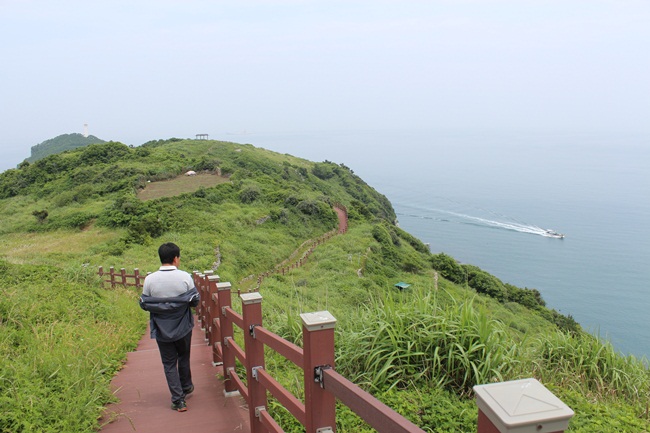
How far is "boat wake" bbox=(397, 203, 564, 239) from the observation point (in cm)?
8175

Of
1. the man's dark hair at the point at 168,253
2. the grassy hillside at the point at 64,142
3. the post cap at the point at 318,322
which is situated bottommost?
the man's dark hair at the point at 168,253

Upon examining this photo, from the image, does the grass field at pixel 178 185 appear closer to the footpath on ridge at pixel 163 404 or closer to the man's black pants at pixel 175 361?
the footpath on ridge at pixel 163 404

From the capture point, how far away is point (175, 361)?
4.89 metres

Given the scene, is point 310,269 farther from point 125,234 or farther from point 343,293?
point 125,234

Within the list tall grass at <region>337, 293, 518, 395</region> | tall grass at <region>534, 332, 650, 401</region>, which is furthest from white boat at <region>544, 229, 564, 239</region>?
tall grass at <region>337, 293, 518, 395</region>

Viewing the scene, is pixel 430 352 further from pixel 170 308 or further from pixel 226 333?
pixel 170 308

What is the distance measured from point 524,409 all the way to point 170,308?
155 inches

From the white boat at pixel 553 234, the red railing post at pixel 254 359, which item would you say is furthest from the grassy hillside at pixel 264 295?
the white boat at pixel 553 234

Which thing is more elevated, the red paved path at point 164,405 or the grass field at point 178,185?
the grass field at point 178,185

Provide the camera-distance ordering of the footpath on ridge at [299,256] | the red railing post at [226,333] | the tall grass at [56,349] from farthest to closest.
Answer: the footpath on ridge at [299,256] < the red railing post at [226,333] < the tall grass at [56,349]

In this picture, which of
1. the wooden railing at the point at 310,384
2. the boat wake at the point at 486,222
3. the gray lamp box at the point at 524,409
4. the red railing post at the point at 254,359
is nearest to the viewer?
the gray lamp box at the point at 524,409

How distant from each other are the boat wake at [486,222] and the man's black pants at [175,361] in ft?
268

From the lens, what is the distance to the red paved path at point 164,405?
14.6 ft

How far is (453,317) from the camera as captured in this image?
5.09 m
